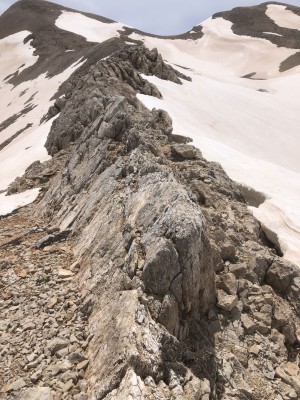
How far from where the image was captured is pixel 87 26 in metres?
112

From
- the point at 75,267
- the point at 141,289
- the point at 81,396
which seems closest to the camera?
the point at 81,396

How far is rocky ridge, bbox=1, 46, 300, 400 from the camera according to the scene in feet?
28.2

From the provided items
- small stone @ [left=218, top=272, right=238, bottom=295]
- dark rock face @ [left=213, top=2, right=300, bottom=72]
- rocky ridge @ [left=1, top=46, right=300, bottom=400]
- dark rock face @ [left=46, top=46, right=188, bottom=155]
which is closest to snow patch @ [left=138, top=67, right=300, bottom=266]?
rocky ridge @ [left=1, top=46, right=300, bottom=400]

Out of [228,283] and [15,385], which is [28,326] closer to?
[15,385]

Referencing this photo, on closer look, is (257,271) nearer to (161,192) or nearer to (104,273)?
(161,192)

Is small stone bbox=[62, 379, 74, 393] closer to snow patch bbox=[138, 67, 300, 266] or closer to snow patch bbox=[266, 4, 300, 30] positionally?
snow patch bbox=[138, 67, 300, 266]

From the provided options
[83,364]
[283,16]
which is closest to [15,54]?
[283,16]

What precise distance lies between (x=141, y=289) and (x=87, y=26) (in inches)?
4572

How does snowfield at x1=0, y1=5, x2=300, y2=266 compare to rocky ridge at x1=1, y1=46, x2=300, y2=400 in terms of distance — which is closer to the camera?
rocky ridge at x1=1, y1=46, x2=300, y2=400

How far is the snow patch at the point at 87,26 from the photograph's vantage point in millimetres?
104062

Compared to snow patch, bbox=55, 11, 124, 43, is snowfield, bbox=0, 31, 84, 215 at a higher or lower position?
lower

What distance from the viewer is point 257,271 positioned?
43.8ft

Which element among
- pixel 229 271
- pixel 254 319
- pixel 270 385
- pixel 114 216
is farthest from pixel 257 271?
pixel 114 216

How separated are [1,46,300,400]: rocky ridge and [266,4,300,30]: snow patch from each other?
378ft
